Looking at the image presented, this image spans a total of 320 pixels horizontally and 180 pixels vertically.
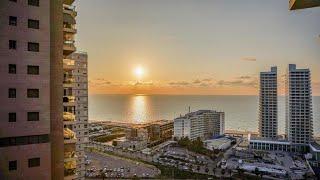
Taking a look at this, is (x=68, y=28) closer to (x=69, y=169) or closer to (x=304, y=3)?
(x=69, y=169)

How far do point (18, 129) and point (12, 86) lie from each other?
115 cm

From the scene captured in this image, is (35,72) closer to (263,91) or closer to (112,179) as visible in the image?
(112,179)

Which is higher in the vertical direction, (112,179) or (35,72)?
(35,72)

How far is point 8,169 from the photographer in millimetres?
8492

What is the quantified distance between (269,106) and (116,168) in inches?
1090

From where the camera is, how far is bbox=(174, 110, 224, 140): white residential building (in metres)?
50.6

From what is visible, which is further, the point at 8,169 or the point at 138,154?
the point at 138,154

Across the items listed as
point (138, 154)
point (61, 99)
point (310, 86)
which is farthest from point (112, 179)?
point (310, 86)

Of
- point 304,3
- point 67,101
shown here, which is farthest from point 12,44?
point 304,3

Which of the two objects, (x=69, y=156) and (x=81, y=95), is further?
(x=81, y=95)

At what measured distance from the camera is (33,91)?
8844 millimetres

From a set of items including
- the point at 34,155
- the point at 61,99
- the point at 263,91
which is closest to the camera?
the point at 34,155

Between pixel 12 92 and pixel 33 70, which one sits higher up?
pixel 33 70

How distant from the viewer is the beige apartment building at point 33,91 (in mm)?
8406
